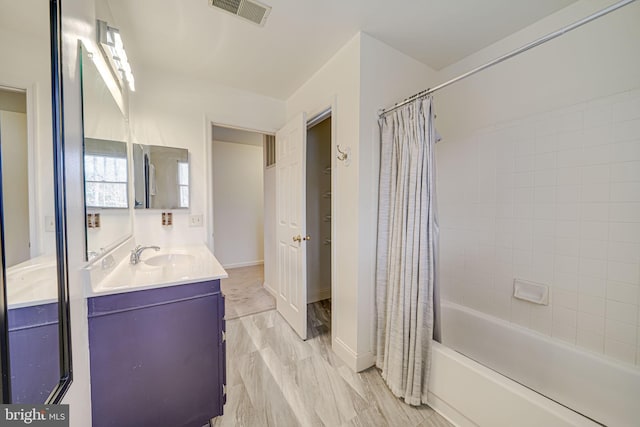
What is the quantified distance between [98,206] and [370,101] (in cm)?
176

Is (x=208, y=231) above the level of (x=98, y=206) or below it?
below

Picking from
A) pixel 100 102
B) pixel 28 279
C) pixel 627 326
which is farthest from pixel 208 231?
pixel 627 326

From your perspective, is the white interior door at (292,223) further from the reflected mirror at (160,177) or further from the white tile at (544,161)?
the white tile at (544,161)

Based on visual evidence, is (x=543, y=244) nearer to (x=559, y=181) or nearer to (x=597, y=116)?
(x=559, y=181)

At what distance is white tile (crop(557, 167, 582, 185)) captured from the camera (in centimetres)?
140

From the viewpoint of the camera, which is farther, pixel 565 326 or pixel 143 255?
pixel 143 255

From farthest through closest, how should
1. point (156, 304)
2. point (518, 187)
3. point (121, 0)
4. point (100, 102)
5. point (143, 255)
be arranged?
1. point (143, 255)
2. point (518, 187)
3. point (121, 0)
4. point (100, 102)
5. point (156, 304)

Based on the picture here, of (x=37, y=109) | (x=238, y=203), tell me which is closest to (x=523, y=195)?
(x=37, y=109)

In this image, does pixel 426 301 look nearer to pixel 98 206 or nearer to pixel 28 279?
pixel 28 279

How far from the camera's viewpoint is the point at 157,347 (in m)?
1.08

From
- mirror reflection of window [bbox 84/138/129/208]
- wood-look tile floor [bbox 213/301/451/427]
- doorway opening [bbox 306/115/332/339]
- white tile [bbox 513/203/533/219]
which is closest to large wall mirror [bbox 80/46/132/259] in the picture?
mirror reflection of window [bbox 84/138/129/208]

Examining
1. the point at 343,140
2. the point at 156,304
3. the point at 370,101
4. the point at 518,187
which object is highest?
the point at 370,101

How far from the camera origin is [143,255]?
1776 millimetres

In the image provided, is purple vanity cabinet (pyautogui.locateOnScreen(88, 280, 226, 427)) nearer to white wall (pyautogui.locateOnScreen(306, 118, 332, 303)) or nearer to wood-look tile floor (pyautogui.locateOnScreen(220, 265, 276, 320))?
wood-look tile floor (pyautogui.locateOnScreen(220, 265, 276, 320))
